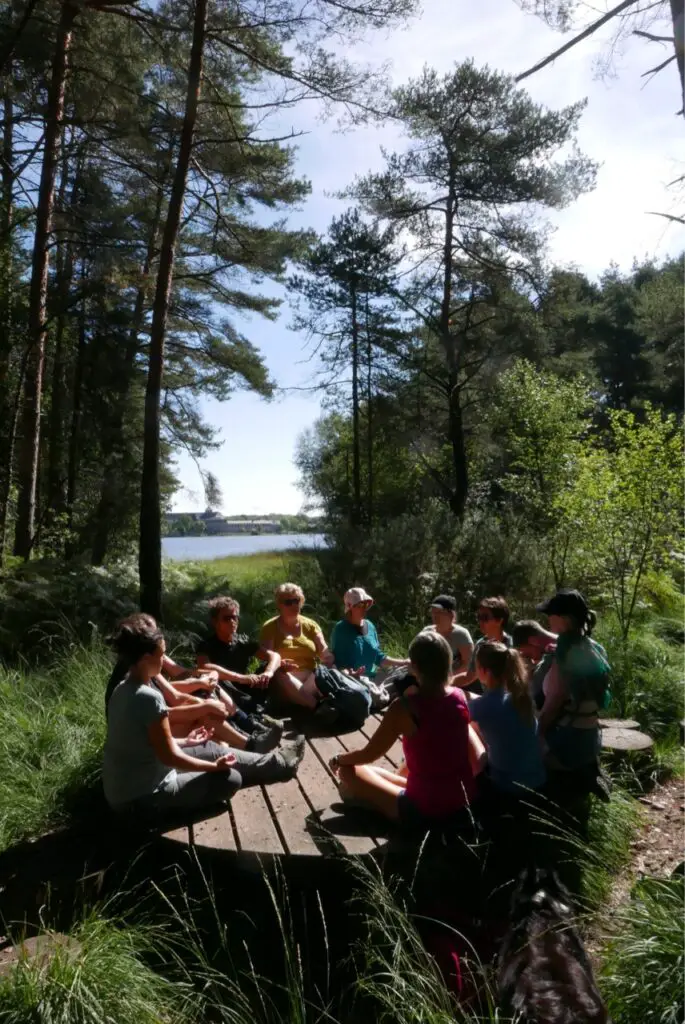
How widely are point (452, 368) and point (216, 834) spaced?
14815 mm

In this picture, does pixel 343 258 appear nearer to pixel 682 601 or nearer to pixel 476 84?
pixel 476 84

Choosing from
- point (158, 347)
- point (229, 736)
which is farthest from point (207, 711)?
point (158, 347)

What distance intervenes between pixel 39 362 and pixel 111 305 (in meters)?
4.15

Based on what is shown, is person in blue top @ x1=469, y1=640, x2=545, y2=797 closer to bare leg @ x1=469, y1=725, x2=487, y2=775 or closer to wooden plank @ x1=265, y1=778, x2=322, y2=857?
bare leg @ x1=469, y1=725, x2=487, y2=775

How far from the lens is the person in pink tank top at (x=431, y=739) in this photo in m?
3.28

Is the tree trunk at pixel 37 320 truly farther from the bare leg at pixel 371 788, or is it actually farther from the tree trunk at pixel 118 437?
the bare leg at pixel 371 788

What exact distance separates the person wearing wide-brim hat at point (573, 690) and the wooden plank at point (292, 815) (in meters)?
1.38

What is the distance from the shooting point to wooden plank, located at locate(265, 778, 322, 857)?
3.18 meters

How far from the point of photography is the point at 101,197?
1131cm

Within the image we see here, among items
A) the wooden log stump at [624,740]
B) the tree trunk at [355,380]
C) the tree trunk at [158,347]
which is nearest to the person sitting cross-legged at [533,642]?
the wooden log stump at [624,740]

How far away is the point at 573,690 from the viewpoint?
3840 millimetres

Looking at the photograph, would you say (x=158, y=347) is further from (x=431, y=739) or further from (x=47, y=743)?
(x=431, y=739)

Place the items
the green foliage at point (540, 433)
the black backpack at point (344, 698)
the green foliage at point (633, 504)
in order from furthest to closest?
the green foliage at point (540, 433) → the green foliage at point (633, 504) → the black backpack at point (344, 698)

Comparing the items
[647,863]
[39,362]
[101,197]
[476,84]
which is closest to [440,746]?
[647,863]
